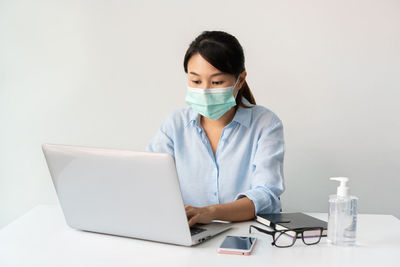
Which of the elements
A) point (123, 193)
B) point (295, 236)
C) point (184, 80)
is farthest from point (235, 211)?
point (184, 80)

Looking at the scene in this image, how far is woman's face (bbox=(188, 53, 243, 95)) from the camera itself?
1.67 m

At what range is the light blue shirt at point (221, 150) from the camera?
5.91 feet

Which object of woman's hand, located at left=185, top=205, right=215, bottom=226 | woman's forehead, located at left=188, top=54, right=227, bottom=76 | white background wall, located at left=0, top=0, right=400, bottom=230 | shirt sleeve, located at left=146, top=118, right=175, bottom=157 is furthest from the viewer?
white background wall, located at left=0, top=0, right=400, bottom=230

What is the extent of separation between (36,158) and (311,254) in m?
1.98

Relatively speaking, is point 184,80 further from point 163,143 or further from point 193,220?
point 193,220

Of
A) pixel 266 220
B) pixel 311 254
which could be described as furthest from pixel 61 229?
pixel 311 254

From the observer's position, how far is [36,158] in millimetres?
2664

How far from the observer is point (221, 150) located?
1828mm

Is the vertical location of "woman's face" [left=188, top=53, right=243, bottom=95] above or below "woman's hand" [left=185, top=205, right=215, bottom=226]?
above

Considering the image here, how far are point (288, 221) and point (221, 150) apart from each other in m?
0.59

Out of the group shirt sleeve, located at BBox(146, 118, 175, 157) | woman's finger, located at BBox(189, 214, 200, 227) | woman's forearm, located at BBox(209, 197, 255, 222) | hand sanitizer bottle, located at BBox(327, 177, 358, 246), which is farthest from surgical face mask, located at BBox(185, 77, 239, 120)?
hand sanitizer bottle, located at BBox(327, 177, 358, 246)

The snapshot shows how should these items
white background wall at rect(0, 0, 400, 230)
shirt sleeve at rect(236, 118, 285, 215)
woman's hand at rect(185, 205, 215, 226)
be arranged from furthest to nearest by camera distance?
white background wall at rect(0, 0, 400, 230), shirt sleeve at rect(236, 118, 285, 215), woman's hand at rect(185, 205, 215, 226)

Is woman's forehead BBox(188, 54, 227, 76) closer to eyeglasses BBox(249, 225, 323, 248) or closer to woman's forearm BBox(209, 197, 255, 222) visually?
woman's forearm BBox(209, 197, 255, 222)

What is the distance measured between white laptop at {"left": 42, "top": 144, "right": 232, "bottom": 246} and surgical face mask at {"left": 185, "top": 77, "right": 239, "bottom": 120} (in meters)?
0.57
